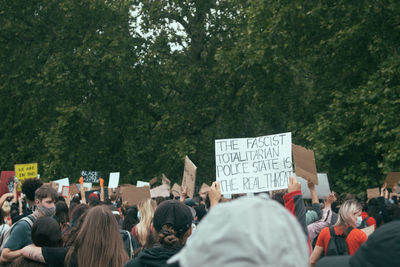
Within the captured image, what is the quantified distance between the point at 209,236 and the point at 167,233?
7.70 ft

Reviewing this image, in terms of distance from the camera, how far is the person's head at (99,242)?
403cm

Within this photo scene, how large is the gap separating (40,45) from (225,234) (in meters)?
25.3

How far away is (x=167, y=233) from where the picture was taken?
3555mm

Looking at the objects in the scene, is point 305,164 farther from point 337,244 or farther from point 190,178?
point 190,178

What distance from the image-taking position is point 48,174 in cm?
2384

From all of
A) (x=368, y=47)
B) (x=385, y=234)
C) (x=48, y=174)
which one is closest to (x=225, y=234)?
(x=385, y=234)

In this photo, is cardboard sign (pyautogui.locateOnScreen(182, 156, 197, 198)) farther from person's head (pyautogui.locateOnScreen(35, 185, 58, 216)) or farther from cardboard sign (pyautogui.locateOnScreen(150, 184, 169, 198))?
person's head (pyautogui.locateOnScreen(35, 185, 58, 216))

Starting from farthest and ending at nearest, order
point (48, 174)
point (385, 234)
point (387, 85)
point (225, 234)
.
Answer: point (48, 174) < point (387, 85) < point (385, 234) < point (225, 234)

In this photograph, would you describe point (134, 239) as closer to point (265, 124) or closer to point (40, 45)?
point (265, 124)

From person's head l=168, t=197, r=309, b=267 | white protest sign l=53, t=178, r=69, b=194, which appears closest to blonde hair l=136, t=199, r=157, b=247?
person's head l=168, t=197, r=309, b=267

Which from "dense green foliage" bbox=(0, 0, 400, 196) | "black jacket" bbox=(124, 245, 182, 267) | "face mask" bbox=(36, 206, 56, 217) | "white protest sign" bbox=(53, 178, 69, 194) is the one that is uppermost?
"dense green foliage" bbox=(0, 0, 400, 196)

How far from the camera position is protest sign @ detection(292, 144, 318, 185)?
6863 mm

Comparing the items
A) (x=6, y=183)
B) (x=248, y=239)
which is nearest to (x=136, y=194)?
(x=6, y=183)

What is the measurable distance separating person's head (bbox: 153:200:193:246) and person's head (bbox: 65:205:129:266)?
49 centimetres
